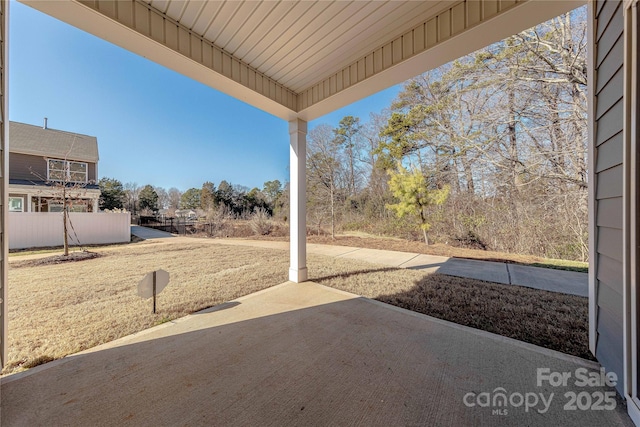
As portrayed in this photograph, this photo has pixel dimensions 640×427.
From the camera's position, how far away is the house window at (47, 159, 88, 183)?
4.16 metres

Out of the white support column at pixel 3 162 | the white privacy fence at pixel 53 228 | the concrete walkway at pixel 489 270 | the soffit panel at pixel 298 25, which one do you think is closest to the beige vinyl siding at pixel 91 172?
the white privacy fence at pixel 53 228

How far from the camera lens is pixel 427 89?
819 centimetres

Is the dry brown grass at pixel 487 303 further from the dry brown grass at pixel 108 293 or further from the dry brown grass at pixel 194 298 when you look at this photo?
the dry brown grass at pixel 108 293

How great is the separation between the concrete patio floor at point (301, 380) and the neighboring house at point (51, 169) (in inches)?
161

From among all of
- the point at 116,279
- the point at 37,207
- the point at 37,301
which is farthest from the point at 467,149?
the point at 37,207

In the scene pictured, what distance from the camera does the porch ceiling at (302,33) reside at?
68.4 inches

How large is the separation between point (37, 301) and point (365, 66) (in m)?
4.80

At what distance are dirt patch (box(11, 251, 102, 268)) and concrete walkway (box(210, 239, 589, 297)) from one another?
4898 mm

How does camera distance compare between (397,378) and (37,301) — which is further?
(37,301)

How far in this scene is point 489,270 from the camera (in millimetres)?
4305

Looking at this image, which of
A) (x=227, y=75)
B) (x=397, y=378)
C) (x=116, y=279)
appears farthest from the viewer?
(x=116, y=279)

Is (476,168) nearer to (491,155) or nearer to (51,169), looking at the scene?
(491,155)

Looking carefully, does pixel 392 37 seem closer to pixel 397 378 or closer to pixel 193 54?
pixel 193 54

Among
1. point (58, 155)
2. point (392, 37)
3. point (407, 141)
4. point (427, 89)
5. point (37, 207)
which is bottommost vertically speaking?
point (37, 207)
